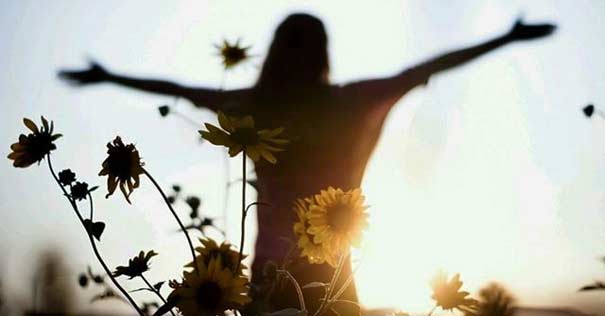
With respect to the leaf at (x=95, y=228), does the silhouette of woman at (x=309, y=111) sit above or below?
above

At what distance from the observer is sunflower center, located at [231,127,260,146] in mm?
740

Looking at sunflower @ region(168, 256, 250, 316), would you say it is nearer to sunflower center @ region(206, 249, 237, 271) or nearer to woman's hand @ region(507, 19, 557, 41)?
sunflower center @ region(206, 249, 237, 271)

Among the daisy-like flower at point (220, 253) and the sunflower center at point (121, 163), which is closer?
the sunflower center at point (121, 163)

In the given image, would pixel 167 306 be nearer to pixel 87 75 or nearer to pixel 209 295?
pixel 209 295

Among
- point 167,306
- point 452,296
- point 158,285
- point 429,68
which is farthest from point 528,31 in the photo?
point 167,306

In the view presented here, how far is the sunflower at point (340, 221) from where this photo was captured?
0.81 m

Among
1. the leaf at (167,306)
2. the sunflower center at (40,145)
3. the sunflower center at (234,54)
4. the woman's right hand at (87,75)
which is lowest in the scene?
the leaf at (167,306)

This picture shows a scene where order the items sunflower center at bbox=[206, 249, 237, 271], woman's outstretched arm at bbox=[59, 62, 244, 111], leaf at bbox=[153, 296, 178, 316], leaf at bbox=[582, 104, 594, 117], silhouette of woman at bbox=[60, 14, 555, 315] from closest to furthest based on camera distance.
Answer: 1. leaf at bbox=[153, 296, 178, 316]
2. sunflower center at bbox=[206, 249, 237, 271]
3. leaf at bbox=[582, 104, 594, 117]
4. silhouette of woman at bbox=[60, 14, 555, 315]
5. woman's outstretched arm at bbox=[59, 62, 244, 111]

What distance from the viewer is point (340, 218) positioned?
81 cm

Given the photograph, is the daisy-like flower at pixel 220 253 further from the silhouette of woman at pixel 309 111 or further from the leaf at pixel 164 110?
the leaf at pixel 164 110

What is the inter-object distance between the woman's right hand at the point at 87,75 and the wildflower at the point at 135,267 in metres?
1.62

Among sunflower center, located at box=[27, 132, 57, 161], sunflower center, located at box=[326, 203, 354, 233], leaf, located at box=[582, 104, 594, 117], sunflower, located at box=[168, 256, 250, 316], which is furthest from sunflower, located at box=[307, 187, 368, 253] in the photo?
leaf, located at box=[582, 104, 594, 117]

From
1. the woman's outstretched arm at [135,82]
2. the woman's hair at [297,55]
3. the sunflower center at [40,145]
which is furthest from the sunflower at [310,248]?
the woman's outstretched arm at [135,82]

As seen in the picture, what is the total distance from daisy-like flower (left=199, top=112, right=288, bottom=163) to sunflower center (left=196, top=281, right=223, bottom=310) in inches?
5.5
